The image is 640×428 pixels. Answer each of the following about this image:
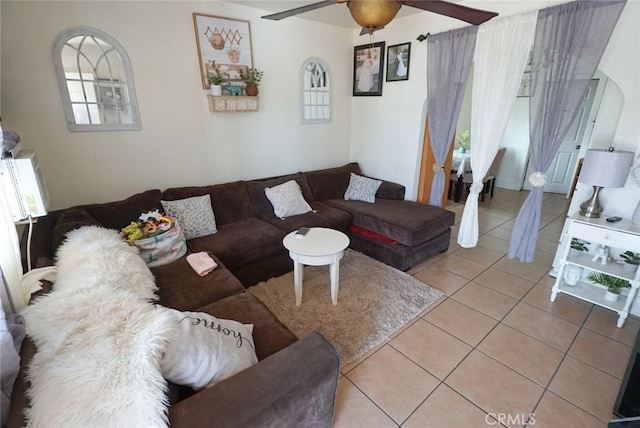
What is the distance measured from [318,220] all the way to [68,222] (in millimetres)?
1998

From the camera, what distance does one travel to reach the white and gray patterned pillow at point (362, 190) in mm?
3625

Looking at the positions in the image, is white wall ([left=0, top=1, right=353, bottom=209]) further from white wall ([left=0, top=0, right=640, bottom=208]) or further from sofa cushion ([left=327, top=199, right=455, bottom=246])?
sofa cushion ([left=327, top=199, right=455, bottom=246])

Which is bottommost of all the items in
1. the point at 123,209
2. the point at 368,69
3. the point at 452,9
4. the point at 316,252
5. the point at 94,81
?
the point at 316,252

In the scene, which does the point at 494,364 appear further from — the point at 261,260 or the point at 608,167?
the point at 261,260

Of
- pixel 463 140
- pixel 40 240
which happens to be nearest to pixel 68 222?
pixel 40 240

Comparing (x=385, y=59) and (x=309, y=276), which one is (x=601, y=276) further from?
(x=385, y=59)

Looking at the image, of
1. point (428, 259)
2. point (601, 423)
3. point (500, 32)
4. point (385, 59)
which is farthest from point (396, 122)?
point (601, 423)

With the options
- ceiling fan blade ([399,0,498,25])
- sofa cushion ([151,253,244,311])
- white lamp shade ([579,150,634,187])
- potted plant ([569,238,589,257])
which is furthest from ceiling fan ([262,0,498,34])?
potted plant ([569,238,589,257])

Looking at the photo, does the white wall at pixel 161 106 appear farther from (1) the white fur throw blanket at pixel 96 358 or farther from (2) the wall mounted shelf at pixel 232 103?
(1) the white fur throw blanket at pixel 96 358

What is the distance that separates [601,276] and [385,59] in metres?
3.08

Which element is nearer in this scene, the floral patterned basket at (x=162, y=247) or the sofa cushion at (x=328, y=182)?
the floral patterned basket at (x=162, y=247)

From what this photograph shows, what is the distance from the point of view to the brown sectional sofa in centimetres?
99

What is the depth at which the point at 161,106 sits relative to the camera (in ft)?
8.97

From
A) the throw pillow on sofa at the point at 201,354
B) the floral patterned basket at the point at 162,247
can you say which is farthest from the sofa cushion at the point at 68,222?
the throw pillow on sofa at the point at 201,354
